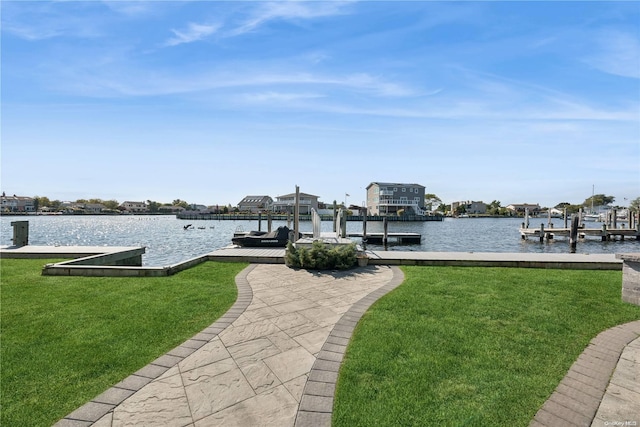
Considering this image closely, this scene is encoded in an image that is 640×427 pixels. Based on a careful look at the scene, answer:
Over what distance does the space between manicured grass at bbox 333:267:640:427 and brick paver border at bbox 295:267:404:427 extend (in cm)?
10

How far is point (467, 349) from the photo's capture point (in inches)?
151

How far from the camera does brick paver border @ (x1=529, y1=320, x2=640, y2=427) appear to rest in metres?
2.63

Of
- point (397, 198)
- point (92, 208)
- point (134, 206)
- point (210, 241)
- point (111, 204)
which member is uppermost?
point (397, 198)

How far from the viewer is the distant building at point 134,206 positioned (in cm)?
13300

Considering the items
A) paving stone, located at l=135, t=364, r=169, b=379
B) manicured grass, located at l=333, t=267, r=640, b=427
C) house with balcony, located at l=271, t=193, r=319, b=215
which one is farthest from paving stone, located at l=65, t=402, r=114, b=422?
house with balcony, located at l=271, t=193, r=319, b=215

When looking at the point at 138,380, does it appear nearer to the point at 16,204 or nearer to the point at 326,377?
the point at 326,377

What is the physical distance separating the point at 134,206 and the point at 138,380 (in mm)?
153692

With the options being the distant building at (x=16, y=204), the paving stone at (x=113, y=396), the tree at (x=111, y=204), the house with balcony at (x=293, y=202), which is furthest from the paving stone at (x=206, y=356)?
the tree at (x=111, y=204)

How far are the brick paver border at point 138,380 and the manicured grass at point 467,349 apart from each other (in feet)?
6.44

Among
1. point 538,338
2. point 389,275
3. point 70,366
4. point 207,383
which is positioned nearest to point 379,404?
point 207,383

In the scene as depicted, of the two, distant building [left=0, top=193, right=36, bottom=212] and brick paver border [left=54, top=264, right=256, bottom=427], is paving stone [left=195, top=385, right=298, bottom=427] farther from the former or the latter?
distant building [left=0, top=193, right=36, bottom=212]

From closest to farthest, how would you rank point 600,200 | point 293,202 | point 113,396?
point 113,396 < point 293,202 < point 600,200

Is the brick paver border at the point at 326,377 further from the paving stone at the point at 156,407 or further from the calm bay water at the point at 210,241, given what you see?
the calm bay water at the point at 210,241

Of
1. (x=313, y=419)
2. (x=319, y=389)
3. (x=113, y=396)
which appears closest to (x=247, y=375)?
(x=319, y=389)
